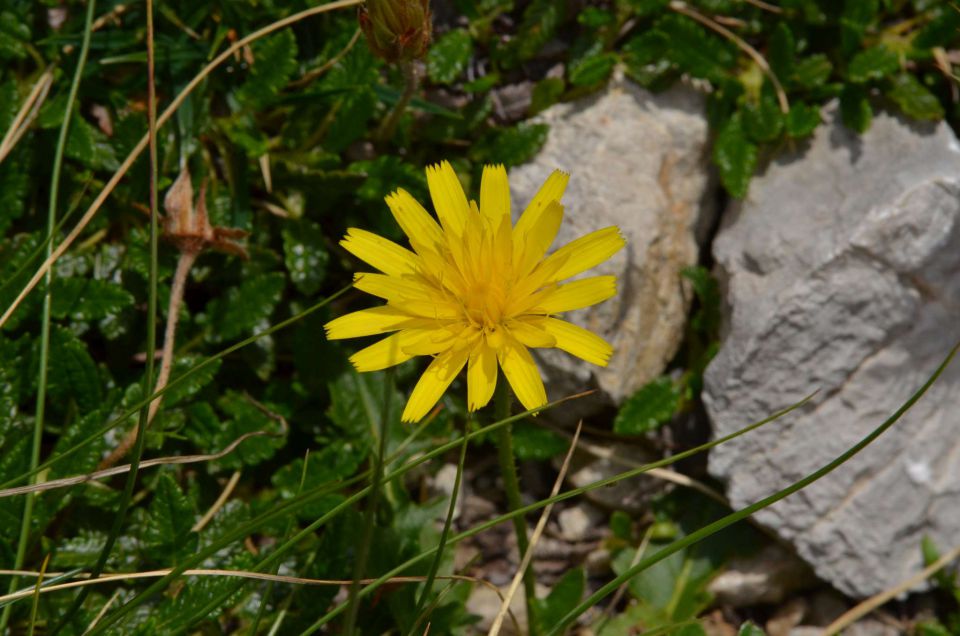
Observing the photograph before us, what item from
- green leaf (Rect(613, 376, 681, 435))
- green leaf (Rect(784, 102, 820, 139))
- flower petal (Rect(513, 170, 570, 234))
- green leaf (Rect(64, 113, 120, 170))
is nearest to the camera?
flower petal (Rect(513, 170, 570, 234))

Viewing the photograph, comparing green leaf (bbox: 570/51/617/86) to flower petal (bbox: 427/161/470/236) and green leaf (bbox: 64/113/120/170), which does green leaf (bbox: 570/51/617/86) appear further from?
green leaf (bbox: 64/113/120/170)

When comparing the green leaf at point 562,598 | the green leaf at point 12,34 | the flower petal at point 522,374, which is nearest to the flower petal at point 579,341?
the flower petal at point 522,374

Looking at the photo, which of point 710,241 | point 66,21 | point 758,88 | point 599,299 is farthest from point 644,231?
point 66,21

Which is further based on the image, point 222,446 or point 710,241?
point 710,241

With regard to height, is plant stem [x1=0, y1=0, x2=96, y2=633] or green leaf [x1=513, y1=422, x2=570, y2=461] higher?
plant stem [x1=0, y1=0, x2=96, y2=633]

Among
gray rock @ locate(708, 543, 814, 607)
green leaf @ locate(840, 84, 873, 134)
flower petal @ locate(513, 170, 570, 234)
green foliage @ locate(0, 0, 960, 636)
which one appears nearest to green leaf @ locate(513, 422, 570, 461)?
green foliage @ locate(0, 0, 960, 636)

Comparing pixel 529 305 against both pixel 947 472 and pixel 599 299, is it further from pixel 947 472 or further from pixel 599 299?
pixel 947 472

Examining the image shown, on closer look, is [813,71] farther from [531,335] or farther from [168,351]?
[168,351]

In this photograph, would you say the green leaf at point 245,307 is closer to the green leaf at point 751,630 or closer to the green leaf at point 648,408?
the green leaf at point 648,408
